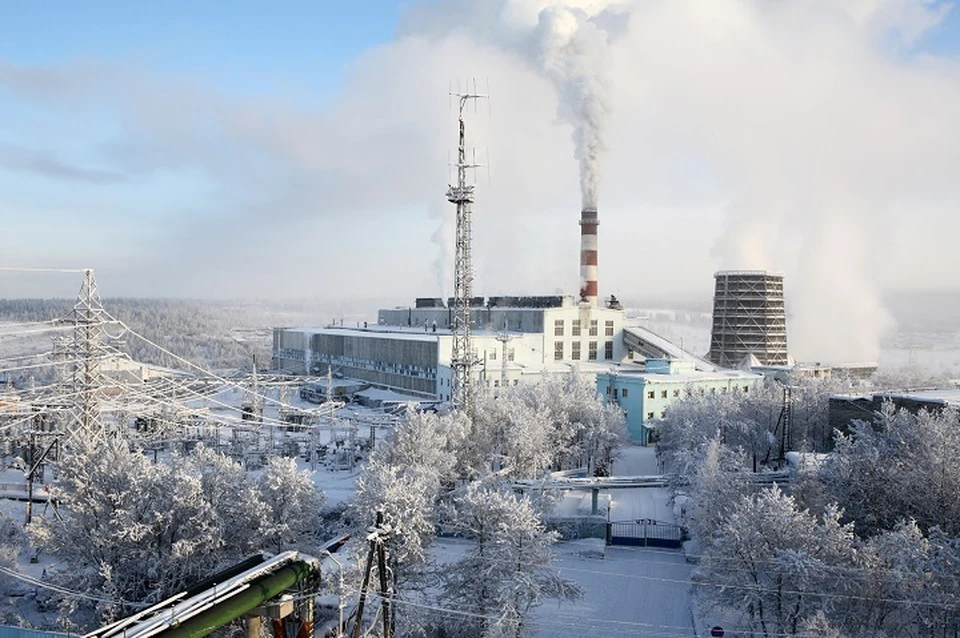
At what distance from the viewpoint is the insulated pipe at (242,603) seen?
10.6 m

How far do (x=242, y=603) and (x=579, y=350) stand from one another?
36180mm

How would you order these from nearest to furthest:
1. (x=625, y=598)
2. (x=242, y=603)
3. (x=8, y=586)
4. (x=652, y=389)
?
(x=242, y=603), (x=8, y=586), (x=625, y=598), (x=652, y=389)

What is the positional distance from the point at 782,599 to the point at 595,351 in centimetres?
3422

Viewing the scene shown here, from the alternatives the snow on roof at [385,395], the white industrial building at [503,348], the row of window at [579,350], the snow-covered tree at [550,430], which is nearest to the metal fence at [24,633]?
the snow-covered tree at [550,430]

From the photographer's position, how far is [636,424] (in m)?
35.3

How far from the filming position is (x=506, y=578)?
45.3 feet

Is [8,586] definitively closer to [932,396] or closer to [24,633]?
[24,633]

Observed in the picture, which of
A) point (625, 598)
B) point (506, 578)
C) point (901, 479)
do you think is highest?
point (901, 479)

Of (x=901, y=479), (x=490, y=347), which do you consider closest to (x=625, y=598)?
(x=901, y=479)

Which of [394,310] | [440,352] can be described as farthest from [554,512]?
[394,310]

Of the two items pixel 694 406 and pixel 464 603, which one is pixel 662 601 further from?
pixel 694 406

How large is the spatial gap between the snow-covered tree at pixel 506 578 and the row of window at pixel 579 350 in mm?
30671

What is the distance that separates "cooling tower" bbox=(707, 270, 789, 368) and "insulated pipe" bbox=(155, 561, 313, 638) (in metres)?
41.0

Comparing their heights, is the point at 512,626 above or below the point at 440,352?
below
